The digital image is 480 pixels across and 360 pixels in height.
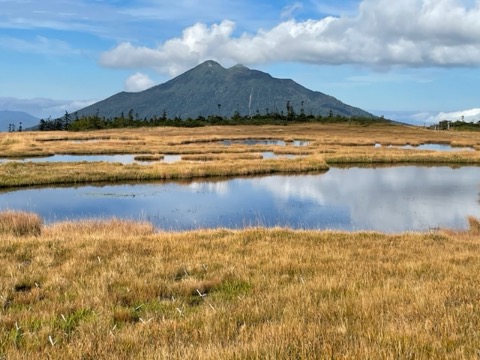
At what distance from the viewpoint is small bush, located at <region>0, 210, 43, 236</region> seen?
19.0 meters

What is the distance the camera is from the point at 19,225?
65.0 ft

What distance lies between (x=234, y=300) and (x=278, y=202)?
1030 inches

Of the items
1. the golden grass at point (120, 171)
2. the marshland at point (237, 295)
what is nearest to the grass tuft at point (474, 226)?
the marshland at point (237, 295)

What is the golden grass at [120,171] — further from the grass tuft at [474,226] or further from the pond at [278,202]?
the grass tuft at [474,226]

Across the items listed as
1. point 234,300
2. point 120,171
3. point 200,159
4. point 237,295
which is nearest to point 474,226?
point 237,295

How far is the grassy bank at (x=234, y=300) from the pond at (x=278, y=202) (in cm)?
1233

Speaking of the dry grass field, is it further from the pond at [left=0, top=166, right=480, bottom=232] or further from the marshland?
the marshland

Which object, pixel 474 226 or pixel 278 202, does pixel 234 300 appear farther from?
pixel 278 202

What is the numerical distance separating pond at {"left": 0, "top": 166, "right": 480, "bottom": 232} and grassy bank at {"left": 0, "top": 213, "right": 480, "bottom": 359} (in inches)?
485

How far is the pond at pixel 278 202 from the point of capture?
27.9 meters

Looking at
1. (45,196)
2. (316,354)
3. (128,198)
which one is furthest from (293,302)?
(45,196)

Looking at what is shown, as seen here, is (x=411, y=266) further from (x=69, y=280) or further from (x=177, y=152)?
(x=177, y=152)

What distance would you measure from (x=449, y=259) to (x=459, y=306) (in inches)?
197

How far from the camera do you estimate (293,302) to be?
26.6 ft
